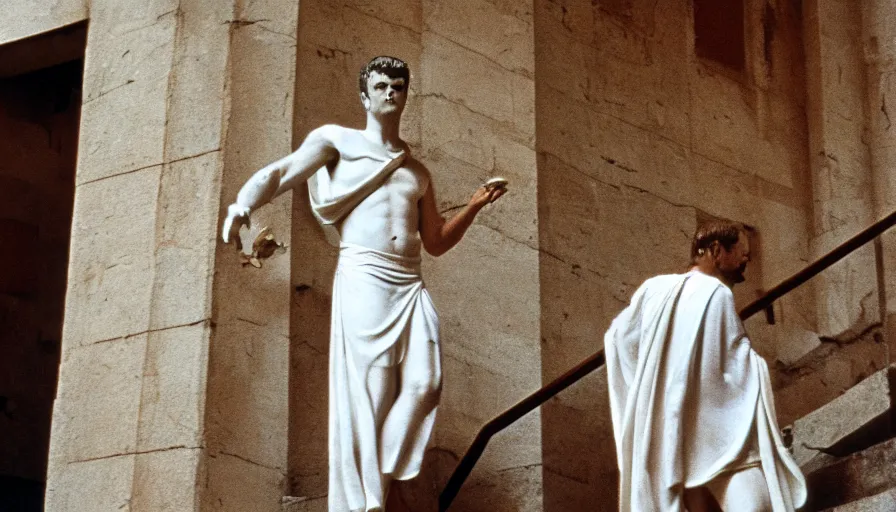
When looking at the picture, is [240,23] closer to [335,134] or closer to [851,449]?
[335,134]

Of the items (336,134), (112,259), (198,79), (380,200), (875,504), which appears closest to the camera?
(875,504)

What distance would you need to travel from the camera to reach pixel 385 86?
976 centimetres

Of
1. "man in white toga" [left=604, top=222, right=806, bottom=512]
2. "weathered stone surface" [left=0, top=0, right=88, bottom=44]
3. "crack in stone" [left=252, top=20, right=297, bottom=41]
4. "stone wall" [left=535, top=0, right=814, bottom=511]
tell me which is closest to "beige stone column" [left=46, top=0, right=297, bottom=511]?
"crack in stone" [left=252, top=20, right=297, bottom=41]

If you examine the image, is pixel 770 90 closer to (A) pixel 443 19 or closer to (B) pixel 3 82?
(A) pixel 443 19

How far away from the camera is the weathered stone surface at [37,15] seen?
1205 centimetres

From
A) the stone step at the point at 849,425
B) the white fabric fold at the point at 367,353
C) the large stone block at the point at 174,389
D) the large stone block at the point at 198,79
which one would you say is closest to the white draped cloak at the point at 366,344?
the white fabric fold at the point at 367,353

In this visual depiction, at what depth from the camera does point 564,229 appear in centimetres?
1206

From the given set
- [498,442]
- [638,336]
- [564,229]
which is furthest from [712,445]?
[564,229]

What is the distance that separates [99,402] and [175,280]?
70cm

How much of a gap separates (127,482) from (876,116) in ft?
18.5

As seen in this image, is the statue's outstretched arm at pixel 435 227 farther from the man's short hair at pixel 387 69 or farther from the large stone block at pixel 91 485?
the large stone block at pixel 91 485

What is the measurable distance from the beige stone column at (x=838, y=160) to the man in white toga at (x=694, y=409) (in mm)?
3884

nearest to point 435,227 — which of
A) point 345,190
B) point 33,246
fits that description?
point 345,190

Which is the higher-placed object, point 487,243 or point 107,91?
point 107,91
